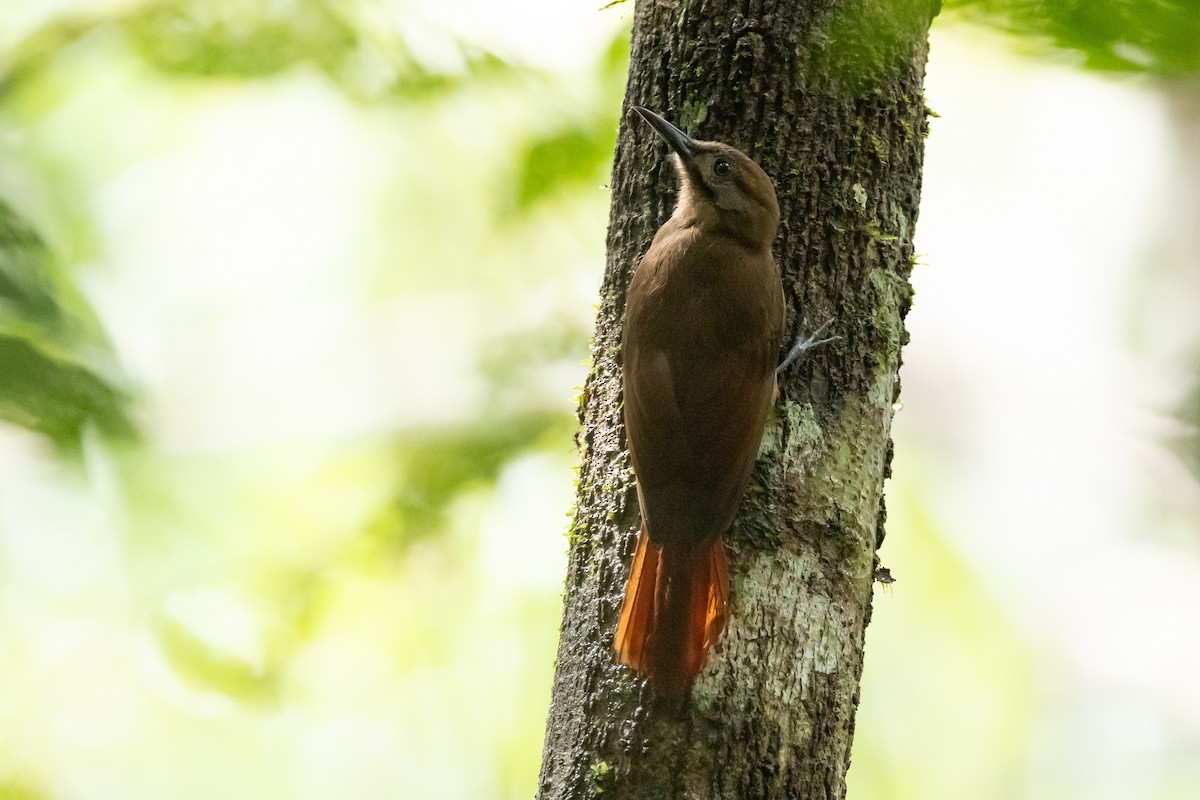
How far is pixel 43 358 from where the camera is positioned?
0.88 m

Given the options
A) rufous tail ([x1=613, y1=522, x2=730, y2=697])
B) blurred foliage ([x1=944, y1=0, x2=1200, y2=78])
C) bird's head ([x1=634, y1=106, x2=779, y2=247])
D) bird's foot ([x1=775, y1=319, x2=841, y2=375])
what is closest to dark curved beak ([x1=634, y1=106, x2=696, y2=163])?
bird's head ([x1=634, y1=106, x2=779, y2=247])

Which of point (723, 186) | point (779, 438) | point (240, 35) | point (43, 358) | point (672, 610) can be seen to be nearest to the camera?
point (43, 358)

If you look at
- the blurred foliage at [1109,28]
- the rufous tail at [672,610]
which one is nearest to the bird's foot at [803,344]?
the rufous tail at [672,610]

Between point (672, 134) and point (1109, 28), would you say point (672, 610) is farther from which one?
point (1109, 28)

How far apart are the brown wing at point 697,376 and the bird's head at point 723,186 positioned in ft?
0.18

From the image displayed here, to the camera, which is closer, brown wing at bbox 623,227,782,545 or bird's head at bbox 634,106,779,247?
brown wing at bbox 623,227,782,545

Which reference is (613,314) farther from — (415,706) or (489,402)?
(415,706)

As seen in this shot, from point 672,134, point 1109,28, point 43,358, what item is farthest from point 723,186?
point 1109,28

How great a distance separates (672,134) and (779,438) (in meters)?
0.65

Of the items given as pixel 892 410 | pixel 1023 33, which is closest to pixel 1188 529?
pixel 892 410

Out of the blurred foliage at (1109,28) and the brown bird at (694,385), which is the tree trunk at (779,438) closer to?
the brown bird at (694,385)

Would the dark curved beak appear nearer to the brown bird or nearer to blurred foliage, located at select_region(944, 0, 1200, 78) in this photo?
the brown bird

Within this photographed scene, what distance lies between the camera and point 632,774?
66.6 inches

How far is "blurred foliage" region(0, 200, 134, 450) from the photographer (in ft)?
2.56
